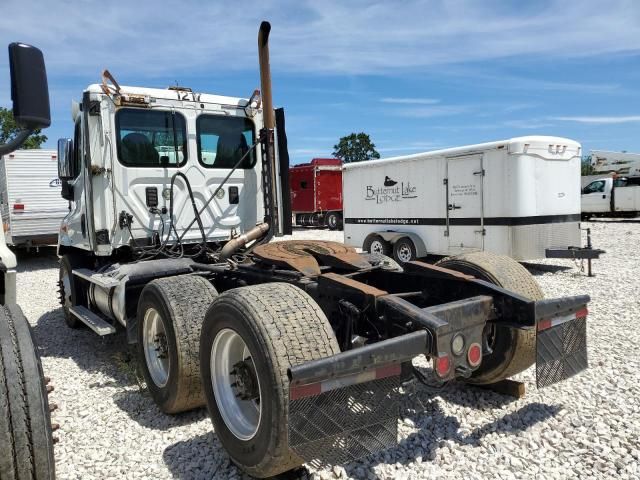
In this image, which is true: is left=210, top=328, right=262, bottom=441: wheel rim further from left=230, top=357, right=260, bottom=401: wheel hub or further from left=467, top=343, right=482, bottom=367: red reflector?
left=467, top=343, right=482, bottom=367: red reflector

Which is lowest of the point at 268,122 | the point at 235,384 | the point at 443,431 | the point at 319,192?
the point at 443,431

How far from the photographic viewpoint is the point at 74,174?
249 inches

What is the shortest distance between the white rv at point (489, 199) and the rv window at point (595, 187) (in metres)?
17.0

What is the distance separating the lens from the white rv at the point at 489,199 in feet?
34.7

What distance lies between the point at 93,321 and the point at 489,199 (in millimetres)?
8082

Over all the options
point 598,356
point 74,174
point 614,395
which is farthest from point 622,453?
point 74,174

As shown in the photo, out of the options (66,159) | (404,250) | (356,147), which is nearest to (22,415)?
(66,159)

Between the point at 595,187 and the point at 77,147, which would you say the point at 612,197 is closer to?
the point at 595,187

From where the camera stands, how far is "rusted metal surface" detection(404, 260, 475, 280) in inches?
138

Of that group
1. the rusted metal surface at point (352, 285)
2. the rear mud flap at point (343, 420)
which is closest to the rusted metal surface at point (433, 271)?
the rusted metal surface at point (352, 285)

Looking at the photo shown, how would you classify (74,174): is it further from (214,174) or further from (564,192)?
(564,192)

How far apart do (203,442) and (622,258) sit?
12406 mm

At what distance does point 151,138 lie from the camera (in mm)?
5875

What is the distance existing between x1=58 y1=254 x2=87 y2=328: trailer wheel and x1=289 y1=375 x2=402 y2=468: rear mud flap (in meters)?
4.91
